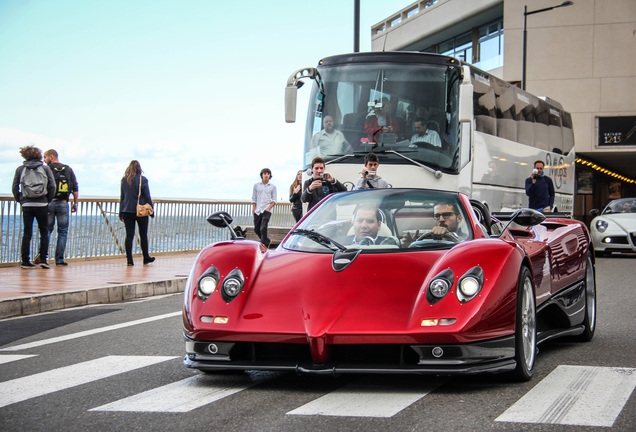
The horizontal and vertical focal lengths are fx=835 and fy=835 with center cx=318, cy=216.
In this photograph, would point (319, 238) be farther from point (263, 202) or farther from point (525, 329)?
point (263, 202)

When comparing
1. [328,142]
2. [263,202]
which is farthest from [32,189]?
[263,202]

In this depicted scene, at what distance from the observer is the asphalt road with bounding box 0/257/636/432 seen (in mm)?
3807

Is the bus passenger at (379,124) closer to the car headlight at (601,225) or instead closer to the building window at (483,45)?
the car headlight at (601,225)

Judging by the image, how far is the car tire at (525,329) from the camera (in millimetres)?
4598

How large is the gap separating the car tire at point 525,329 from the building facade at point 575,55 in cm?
3183

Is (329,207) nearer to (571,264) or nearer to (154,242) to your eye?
(571,264)

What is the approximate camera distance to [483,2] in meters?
39.8

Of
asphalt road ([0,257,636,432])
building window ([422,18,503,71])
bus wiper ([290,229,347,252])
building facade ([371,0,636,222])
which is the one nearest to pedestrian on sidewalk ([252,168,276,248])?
asphalt road ([0,257,636,432])

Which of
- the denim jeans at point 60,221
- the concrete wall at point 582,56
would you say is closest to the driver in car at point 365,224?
the denim jeans at point 60,221

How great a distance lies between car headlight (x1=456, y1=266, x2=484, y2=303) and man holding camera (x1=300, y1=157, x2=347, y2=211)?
6.23m

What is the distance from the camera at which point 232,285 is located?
16.0 ft

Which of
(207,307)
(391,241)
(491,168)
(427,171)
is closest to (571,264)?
(391,241)

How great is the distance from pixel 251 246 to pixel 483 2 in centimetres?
3685

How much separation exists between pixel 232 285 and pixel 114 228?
1275cm
